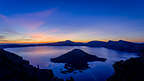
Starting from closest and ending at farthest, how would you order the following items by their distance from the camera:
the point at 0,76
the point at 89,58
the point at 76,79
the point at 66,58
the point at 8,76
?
the point at 0,76 → the point at 8,76 → the point at 76,79 → the point at 66,58 → the point at 89,58

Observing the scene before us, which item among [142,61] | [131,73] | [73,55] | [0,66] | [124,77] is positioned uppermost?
[142,61]

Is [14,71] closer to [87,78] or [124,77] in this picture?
[124,77]

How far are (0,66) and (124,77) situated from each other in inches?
1512

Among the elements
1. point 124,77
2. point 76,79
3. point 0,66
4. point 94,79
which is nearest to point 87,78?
point 94,79

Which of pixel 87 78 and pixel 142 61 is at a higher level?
pixel 142 61

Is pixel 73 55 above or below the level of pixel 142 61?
below

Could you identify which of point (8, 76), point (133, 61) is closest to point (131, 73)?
point (133, 61)

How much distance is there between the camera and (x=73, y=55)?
10462 centimetres


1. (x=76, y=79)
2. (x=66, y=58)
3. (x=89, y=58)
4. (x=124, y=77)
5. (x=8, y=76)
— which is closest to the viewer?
(x=8, y=76)

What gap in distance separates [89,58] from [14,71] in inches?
3830

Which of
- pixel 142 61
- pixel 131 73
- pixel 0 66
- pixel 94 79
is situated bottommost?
pixel 94 79

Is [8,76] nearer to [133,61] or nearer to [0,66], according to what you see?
[0,66]

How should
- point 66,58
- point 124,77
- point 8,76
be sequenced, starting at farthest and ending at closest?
point 66,58 → point 124,77 → point 8,76

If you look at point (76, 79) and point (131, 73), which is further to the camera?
point (76, 79)
